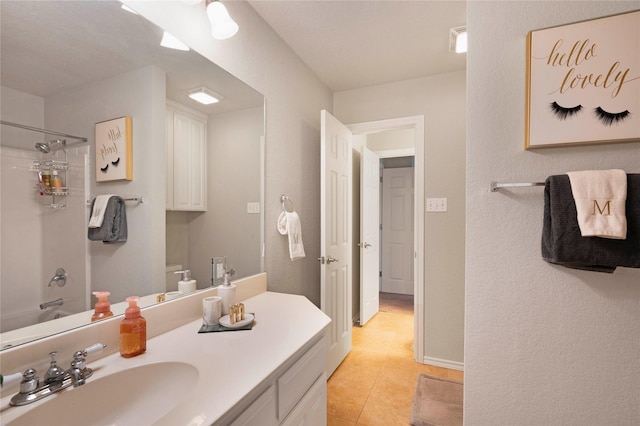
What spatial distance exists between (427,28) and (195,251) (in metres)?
1.96

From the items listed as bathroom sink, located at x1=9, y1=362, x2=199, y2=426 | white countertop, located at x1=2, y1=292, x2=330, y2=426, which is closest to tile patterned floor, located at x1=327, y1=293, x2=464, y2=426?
white countertop, located at x1=2, y1=292, x2=330, y2=426

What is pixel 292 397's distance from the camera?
990mm

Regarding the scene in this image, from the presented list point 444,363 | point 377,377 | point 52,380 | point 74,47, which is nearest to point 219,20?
point 74,47

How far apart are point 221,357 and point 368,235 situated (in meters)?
2.64

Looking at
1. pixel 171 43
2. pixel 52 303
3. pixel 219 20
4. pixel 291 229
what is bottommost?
pixel 52 303

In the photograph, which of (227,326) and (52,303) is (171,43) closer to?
(52,303)

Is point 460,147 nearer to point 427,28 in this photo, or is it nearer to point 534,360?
point 427,28

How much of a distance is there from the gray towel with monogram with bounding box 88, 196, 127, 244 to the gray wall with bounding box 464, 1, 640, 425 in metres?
1.39

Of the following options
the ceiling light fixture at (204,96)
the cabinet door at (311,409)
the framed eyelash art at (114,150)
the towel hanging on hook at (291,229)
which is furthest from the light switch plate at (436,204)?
the framed eyelash art at (114,150)

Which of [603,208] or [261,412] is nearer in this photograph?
[261,412]

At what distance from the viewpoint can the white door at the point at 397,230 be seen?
4504 mm

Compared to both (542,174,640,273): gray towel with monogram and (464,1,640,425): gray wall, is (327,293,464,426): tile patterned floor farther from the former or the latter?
(542,174,640,273): gray towel with monogram

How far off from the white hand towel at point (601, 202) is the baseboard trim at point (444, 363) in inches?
73.1

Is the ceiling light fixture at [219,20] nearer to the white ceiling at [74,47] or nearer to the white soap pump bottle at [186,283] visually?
the white ceiling at [74,47]
